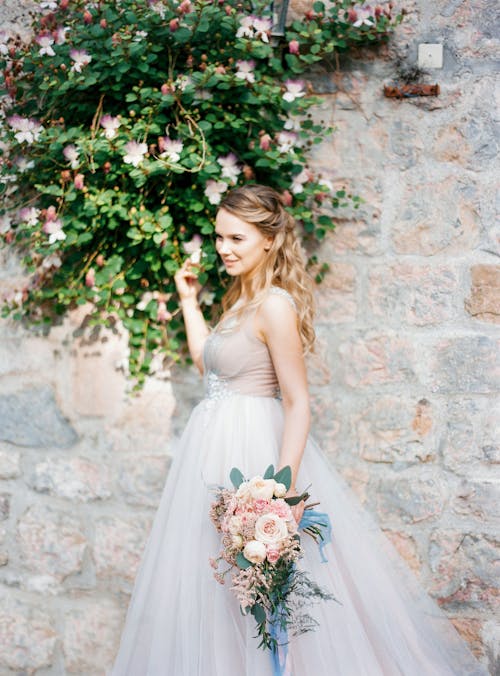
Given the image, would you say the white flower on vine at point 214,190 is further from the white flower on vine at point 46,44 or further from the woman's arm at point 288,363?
the white flower on vine at point 46,44

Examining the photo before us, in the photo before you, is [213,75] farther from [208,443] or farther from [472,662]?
[472,662]

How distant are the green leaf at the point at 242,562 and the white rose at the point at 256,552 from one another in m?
0.03

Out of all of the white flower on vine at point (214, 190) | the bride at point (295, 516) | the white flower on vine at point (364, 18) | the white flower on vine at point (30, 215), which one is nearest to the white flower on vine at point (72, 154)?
the white flower on vine at point (30, 215)

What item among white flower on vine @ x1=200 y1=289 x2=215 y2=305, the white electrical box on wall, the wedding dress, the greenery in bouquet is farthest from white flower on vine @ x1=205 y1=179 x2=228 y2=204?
the white electrical box on wall

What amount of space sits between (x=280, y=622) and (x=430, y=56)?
2301mm

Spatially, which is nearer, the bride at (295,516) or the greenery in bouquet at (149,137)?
the bride at (295,516)

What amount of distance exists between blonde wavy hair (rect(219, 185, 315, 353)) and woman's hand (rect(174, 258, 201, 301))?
174mm

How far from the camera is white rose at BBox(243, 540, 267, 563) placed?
2.04 metres

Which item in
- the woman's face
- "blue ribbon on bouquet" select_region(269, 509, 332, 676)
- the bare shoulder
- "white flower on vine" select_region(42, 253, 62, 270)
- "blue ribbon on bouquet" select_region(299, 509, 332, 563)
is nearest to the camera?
"blue ribbon on bouquet" select_region(269, 509, 332, 676)

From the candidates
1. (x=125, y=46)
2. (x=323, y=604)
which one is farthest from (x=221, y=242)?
(x=323, y=604)

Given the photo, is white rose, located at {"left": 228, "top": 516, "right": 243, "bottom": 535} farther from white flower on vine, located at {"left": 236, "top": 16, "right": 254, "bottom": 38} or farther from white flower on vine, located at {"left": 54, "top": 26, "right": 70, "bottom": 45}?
white flower on vine, located at {"left": 54, "top": 26, "right": 70, "bottom": 45}

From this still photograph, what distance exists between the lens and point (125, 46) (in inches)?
110

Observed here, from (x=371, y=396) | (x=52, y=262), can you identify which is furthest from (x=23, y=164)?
(x=371, y=396)

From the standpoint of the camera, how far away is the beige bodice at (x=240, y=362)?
2594 millimetres
